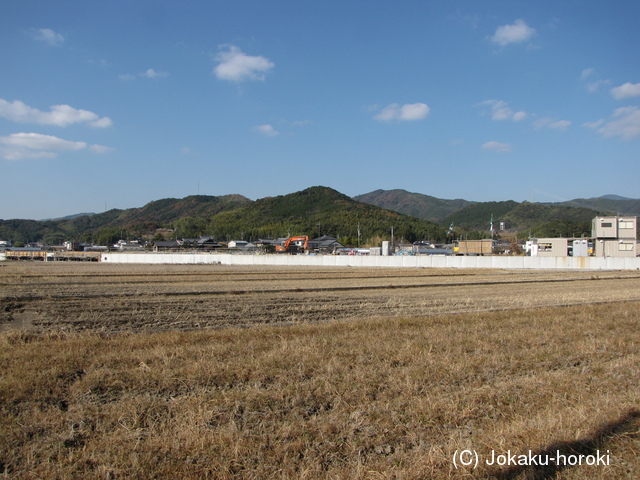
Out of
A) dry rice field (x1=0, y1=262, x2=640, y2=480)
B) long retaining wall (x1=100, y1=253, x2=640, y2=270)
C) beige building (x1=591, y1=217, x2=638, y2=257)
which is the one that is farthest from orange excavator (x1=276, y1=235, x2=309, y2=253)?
dry rice field (x1=0, y1=262, x2=640, y2=480)

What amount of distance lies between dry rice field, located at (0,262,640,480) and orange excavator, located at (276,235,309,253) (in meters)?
91.8

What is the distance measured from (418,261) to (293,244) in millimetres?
59039

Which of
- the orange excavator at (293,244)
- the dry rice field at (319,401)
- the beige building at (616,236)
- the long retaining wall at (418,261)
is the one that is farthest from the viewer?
the orange excavator at (293,244)

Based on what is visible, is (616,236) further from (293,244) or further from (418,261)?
(293,244)

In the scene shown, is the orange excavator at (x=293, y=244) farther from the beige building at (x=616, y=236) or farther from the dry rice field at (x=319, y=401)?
the dry rice field at (x=319, y=401)

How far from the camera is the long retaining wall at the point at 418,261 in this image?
169 feet

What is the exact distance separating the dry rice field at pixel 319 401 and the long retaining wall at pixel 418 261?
45832 mm

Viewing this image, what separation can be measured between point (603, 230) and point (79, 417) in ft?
250

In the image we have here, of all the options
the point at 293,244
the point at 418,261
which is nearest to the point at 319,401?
the point at 418,261

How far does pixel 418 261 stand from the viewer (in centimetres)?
6006

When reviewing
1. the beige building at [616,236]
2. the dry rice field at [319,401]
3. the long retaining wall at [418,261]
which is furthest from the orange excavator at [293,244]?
the dry rice field at [319,401]

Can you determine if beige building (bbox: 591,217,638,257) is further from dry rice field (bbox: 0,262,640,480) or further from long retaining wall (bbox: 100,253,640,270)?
dry rice field (bbox: 0,262,640,480)

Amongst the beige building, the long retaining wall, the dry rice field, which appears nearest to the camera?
the dry rice field

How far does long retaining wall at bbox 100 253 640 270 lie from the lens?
51625 mm
